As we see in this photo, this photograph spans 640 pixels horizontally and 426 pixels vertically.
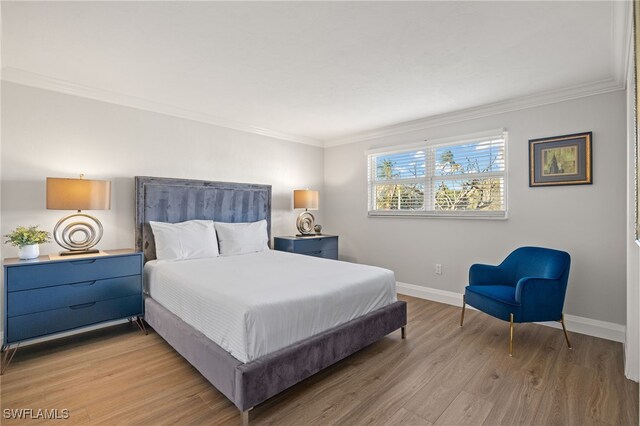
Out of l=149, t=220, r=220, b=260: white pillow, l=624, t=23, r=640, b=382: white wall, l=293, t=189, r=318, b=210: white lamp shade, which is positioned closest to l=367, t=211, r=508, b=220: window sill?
l=293, t=189, r=318, b=210: white lamp shade

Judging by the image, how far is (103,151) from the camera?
329 centimetres

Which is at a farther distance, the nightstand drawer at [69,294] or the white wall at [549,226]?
the white wall at [549,226]

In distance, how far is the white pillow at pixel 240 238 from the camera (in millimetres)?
3826

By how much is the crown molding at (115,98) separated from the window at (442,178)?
1886mm

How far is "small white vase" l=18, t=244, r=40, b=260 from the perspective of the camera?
8.56ft

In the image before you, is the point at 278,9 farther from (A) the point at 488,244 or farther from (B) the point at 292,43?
(A) the point at 488,244

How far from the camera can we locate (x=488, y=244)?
372cm

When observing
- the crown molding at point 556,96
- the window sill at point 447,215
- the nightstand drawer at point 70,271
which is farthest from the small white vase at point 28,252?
the crown molding at point 556,96

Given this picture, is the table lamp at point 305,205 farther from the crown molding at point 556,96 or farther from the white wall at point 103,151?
the crown molding at point 556,96

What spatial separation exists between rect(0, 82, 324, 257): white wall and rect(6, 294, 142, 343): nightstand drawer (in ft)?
2.29

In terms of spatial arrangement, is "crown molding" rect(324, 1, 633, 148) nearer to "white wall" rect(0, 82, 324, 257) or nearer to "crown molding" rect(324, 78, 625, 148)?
"crown molding" rect(324, 78, 625, 148)

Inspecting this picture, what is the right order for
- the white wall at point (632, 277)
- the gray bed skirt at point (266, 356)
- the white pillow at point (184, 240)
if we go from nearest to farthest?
the gray bed skirt at point (266, 356) < the white wall at point (632, 277) < the white pillow at point (184, 240)

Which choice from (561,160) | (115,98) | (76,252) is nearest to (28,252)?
(76,252)

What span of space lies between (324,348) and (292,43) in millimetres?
2230
